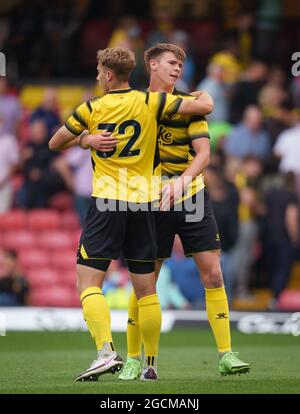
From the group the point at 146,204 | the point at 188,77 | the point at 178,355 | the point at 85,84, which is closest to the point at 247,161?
the point at 188,77

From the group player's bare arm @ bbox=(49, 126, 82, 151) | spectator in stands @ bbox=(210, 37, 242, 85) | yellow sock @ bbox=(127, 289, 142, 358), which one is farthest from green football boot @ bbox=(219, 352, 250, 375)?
spectator in stands @ bbox=(210, 37, 242, 85)

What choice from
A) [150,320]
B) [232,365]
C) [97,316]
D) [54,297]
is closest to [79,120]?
[97,316]

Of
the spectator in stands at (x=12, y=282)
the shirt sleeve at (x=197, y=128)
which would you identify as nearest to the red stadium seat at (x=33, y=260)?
the spectator in stands at (x=12, y=282)

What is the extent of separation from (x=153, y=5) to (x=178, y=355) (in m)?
11.8

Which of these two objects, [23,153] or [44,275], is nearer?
[44,275]

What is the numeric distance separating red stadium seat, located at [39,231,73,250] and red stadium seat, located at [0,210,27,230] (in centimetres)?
38

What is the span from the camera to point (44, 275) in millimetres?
18234

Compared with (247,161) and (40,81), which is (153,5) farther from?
(247,161)

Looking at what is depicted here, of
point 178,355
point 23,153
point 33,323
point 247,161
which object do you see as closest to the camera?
point 178,355

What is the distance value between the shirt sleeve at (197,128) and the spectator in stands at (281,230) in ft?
25.5

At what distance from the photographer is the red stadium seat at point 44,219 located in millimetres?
18922

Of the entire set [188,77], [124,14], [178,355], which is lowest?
[178,355]

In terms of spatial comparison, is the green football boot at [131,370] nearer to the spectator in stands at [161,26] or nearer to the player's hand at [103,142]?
the player's hand at [103,142]

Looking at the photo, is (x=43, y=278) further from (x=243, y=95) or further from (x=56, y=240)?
(x=243, y=95)
